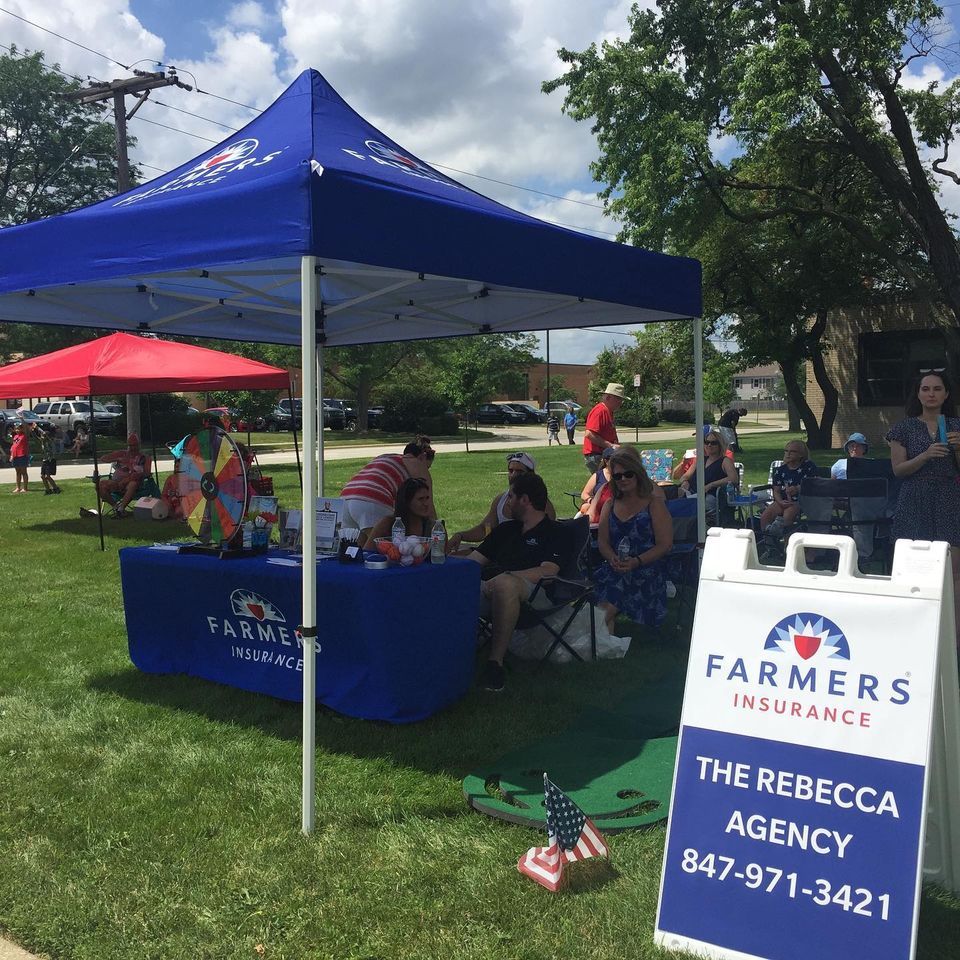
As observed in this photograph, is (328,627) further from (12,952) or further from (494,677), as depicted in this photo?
(12,952)

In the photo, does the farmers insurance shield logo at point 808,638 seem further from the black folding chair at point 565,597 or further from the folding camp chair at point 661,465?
the folding camp chair at point 661,465

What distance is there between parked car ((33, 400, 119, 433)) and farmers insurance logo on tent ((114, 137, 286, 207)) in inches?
1114

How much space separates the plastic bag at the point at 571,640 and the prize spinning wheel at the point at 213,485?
1849 mm

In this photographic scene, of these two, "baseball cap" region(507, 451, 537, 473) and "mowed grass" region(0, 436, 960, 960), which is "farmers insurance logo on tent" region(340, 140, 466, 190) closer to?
"baseball cap" region(507, 451, 537, 473)

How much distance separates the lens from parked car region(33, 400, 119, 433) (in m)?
31.6

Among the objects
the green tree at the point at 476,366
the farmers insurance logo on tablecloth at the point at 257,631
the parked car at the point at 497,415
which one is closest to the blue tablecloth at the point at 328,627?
the farmers insurance logo on tablecloth at the point at 257,631

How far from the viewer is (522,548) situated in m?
5.42

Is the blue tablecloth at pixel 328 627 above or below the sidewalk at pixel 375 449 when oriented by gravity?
below

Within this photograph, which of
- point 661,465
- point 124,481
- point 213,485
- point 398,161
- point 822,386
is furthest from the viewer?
point 822,386

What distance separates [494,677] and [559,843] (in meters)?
1.88

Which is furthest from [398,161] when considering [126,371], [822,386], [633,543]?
[822,386]

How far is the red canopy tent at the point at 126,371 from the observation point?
10.4 metres

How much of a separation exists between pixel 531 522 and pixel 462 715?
1492mm

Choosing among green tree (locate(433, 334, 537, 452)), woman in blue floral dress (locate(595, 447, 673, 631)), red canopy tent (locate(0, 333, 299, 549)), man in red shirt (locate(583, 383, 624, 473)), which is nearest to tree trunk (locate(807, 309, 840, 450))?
green tree (locate(433, 334, 537, 452))
